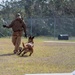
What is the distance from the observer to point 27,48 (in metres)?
16.2

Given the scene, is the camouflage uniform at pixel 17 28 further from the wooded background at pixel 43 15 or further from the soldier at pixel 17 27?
the wooded background at pixel 43 15

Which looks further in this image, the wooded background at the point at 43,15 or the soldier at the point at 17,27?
the wooded background at the point at 43,15

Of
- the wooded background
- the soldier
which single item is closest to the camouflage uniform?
the soldier

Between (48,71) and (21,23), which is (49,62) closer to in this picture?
(48,71)

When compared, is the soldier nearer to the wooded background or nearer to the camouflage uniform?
the camouflage uniform

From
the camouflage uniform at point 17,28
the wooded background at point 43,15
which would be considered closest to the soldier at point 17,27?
the camouflage uniform at point 17,28

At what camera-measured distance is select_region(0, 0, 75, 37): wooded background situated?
39.7 m

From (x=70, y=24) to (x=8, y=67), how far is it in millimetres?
27868

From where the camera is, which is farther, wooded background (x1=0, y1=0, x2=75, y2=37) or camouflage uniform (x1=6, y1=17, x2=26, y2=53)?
wooded background (x1=0, y1=0, x2=75, y2=37)

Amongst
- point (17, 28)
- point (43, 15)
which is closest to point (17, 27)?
point (17, 28)

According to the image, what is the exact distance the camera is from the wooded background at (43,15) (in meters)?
39.7

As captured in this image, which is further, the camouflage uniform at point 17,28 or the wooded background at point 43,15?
the wooded background at point 43,15

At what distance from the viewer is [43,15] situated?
5231cm

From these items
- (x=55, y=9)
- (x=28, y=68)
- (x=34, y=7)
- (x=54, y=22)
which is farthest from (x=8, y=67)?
(x=34, y=7)
